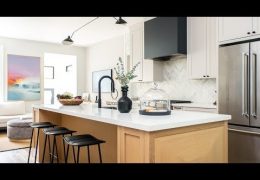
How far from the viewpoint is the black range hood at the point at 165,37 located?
405cm

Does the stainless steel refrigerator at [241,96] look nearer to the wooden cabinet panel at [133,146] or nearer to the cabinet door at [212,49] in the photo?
the cabinet door at [212,49]

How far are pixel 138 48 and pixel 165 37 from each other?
103 cm

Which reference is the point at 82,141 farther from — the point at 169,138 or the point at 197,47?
the point at 197,47

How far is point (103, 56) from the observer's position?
7.40 meters

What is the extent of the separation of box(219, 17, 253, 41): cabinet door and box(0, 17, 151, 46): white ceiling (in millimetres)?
1996

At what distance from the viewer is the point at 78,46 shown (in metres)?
8.15

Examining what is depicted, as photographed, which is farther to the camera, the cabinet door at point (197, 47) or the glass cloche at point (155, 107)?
the cabinet door at point (197, 47)

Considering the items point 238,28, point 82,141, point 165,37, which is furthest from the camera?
point 165,37

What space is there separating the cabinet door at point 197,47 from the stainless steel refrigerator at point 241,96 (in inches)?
22.1

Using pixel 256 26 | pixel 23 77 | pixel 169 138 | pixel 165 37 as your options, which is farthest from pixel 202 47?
pixel 23 77

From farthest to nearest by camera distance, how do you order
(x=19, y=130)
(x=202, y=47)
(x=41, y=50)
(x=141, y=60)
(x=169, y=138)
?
(x=41, y=50), (x=141, y=60), (x=19, y=130), (x=202, y=47), (x=169, y=138)

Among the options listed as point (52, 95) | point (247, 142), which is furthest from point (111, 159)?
point (52, 95)

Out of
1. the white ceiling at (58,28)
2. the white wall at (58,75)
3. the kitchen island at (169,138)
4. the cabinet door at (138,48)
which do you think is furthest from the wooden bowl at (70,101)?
the white wall at (58,75)
